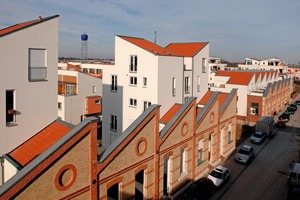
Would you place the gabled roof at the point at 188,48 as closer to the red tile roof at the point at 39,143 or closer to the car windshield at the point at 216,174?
the car windshield at the point at 216,174

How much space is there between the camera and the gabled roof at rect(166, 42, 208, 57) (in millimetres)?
32309

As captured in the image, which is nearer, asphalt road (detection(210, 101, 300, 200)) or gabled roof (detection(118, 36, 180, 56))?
asphalt road (detection(210, 101, 300, 200))

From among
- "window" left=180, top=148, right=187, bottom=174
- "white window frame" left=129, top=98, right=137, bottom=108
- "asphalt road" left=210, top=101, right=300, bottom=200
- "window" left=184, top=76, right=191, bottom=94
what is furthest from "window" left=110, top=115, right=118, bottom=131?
"asphalt road" left=210, top=101, right=300, bottom=200

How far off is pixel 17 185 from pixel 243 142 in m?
31.6

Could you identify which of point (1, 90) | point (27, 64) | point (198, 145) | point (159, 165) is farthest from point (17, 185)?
point (198, 145)

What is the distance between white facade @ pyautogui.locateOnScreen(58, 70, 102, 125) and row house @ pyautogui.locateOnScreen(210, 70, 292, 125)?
22437mm

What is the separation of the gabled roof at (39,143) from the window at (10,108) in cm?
155

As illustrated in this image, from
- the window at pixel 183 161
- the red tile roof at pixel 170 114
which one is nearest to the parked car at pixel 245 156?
the red tile roof at pixel 170 114

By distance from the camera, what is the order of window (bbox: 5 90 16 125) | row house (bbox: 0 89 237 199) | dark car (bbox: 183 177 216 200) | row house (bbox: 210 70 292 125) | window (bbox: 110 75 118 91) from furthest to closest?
row house (bbox: 210 70 292 125) → window (bbox: 110 75 118 91) → dark car (bbox: 183 177 216 200) → window (bbox: 5 90 16 125) → row house (bbox: 0 89 237 199)

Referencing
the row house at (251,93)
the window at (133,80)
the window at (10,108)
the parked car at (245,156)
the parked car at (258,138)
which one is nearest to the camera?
the window at (10,108)

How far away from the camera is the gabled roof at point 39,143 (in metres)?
13.8

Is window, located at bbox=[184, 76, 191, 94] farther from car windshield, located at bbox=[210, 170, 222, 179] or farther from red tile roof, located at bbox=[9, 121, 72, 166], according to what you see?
red tile roof, located at bbox=[9, 121, 72, 166]

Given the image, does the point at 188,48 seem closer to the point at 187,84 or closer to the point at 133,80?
the point at 187,84

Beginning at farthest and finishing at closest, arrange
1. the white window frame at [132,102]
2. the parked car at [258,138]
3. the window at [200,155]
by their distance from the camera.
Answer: the parked car at [258,138]
the white window frame at [132,102]
the window at [200,155]
